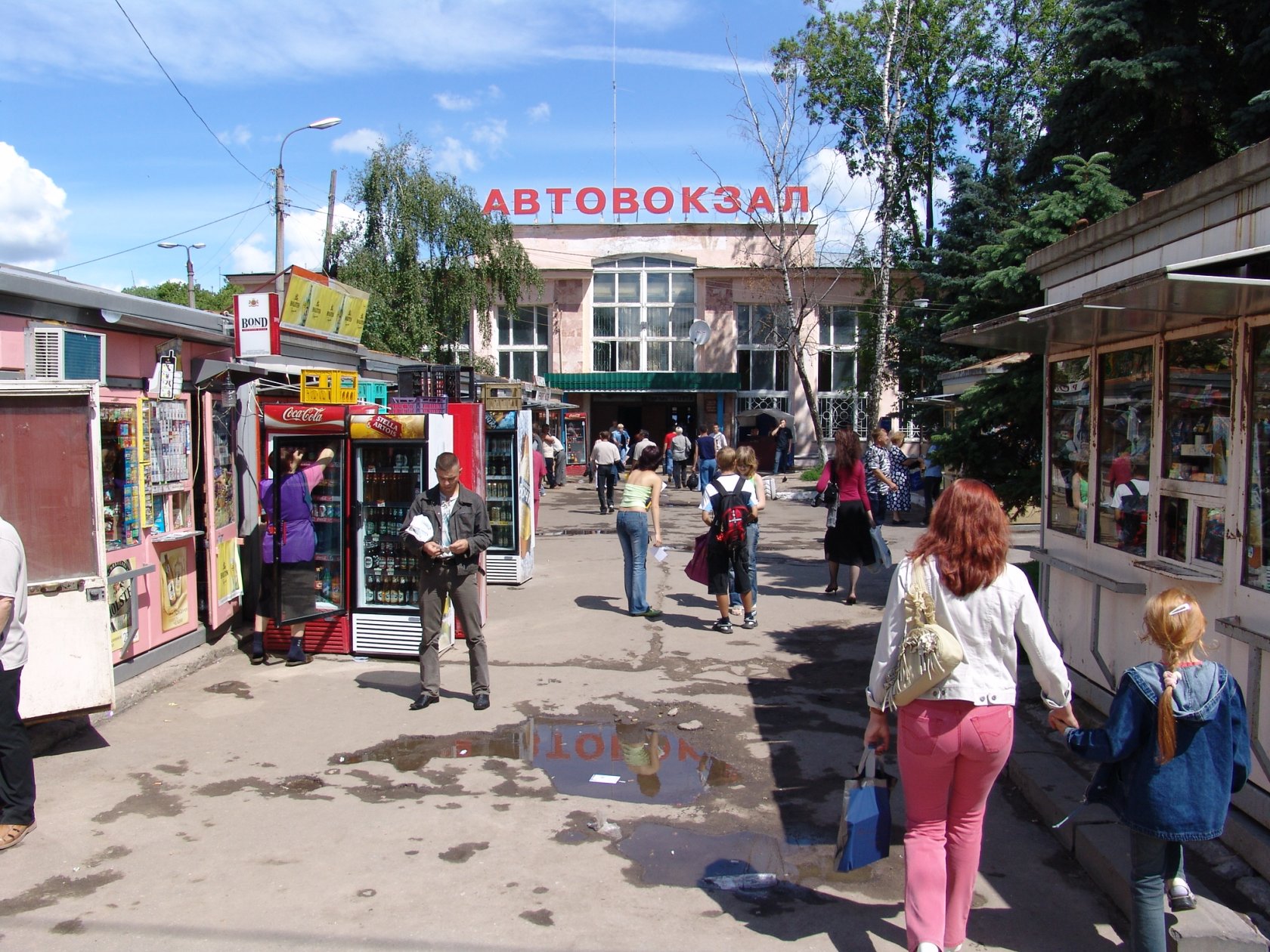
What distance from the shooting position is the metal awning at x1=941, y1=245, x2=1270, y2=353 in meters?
3.88

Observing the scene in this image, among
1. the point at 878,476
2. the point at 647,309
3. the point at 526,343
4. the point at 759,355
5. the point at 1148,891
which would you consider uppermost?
the point at 647,309

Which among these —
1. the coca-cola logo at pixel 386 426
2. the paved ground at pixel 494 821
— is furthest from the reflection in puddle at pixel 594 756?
the coca-cola logo at pixel 386 426

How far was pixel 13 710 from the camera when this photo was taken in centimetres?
462

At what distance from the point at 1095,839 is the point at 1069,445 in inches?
129

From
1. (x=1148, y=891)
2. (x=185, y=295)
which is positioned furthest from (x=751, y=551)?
(x=185, y=295)

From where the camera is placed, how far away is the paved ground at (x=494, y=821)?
384 cm

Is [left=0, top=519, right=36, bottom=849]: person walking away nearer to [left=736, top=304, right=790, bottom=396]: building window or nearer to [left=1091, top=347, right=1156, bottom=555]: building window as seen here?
→ [left=1091, top=347, right=1156, bottom=555]: building window

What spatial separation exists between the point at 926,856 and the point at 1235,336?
2.97 meters

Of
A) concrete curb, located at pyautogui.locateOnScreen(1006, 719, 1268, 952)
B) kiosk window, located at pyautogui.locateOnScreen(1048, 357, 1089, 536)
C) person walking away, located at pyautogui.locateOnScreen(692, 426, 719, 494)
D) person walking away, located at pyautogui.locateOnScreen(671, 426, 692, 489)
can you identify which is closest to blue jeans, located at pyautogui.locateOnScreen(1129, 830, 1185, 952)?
concrete curb, located at pyautogui.locateOnScreen(1006, 719, 1268, 952)

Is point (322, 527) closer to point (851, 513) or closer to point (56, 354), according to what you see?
point (56, 354)

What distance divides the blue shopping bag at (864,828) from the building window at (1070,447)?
3.51 m

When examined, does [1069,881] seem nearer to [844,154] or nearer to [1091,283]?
[1091,283]

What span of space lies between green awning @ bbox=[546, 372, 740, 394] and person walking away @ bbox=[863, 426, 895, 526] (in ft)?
68.1

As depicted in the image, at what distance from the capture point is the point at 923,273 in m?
24.8
